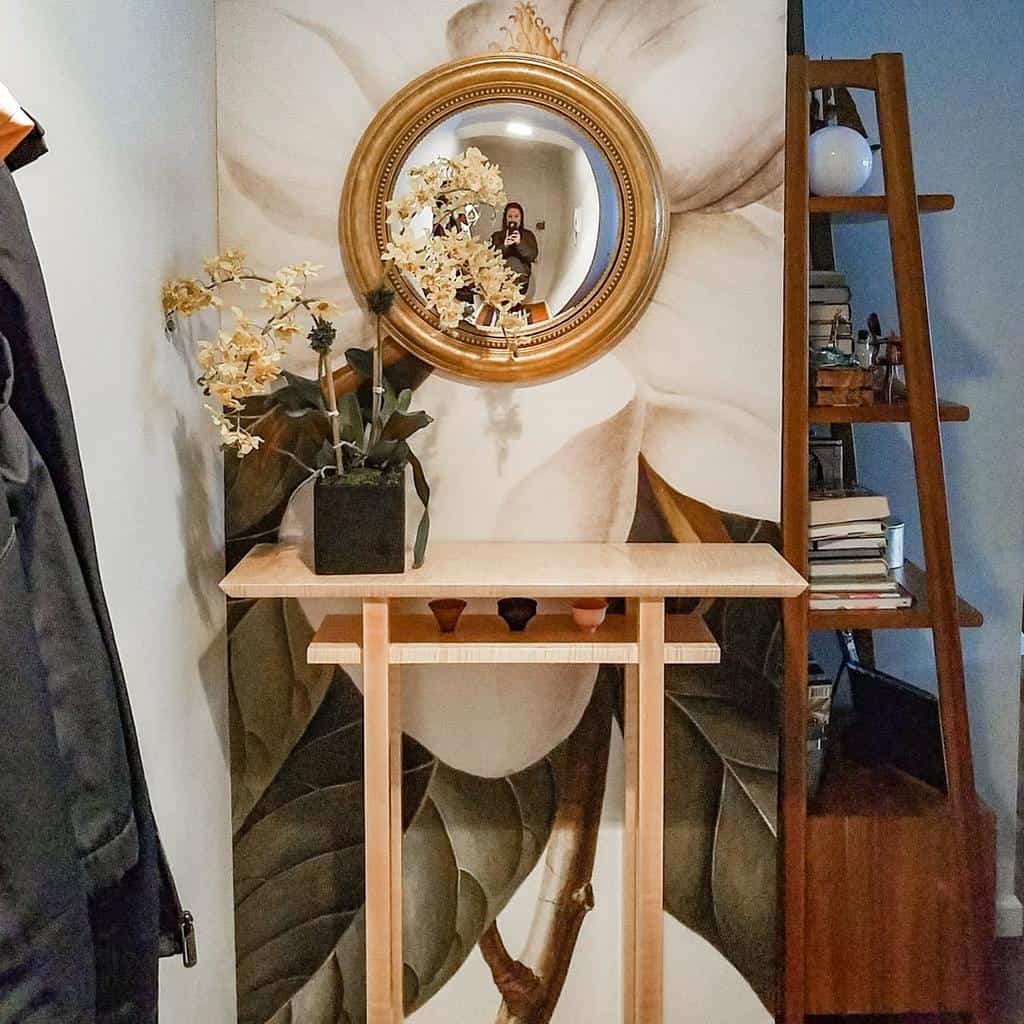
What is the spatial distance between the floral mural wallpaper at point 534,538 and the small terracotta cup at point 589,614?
24 cm

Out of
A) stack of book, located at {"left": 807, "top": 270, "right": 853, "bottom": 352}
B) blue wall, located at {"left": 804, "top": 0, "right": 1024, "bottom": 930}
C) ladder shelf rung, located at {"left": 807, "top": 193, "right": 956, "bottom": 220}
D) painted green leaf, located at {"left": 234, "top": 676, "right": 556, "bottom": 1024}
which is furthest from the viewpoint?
blue wall, located at {"left": 804, "top": 0, "right": 1024, "bottom": 930}

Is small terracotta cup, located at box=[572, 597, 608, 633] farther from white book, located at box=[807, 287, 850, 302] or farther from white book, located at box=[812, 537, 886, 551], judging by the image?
white book, located at box=[807, 287, 850, 302]

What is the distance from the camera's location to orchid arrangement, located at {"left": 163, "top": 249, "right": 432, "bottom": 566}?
1.72 meters

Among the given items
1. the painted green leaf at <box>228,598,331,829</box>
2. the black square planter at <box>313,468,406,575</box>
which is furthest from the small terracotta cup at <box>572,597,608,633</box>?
the painted green leaf at <box>228,598,331,829</box>

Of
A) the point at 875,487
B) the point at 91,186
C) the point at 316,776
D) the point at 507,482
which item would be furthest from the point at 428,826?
the point at 91,186

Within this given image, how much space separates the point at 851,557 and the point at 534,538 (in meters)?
0.56

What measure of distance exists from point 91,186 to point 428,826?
1303 millimetres

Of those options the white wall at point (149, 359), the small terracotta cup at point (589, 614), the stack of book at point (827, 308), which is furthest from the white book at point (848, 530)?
the white wall at point (149, 359)

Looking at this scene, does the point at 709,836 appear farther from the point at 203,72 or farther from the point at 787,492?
the point at 203,72

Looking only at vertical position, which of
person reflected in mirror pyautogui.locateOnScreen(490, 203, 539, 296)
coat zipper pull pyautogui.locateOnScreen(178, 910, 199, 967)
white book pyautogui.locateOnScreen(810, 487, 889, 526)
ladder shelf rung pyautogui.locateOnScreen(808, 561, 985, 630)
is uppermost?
person reflected in mirror pyautogui.locateOnScreen(490, 203, 539, 296)

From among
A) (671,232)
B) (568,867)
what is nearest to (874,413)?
(671,232)

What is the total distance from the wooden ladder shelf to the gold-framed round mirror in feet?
0.90

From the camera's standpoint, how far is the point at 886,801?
211cm

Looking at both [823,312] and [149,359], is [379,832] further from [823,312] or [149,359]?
[823,312]
